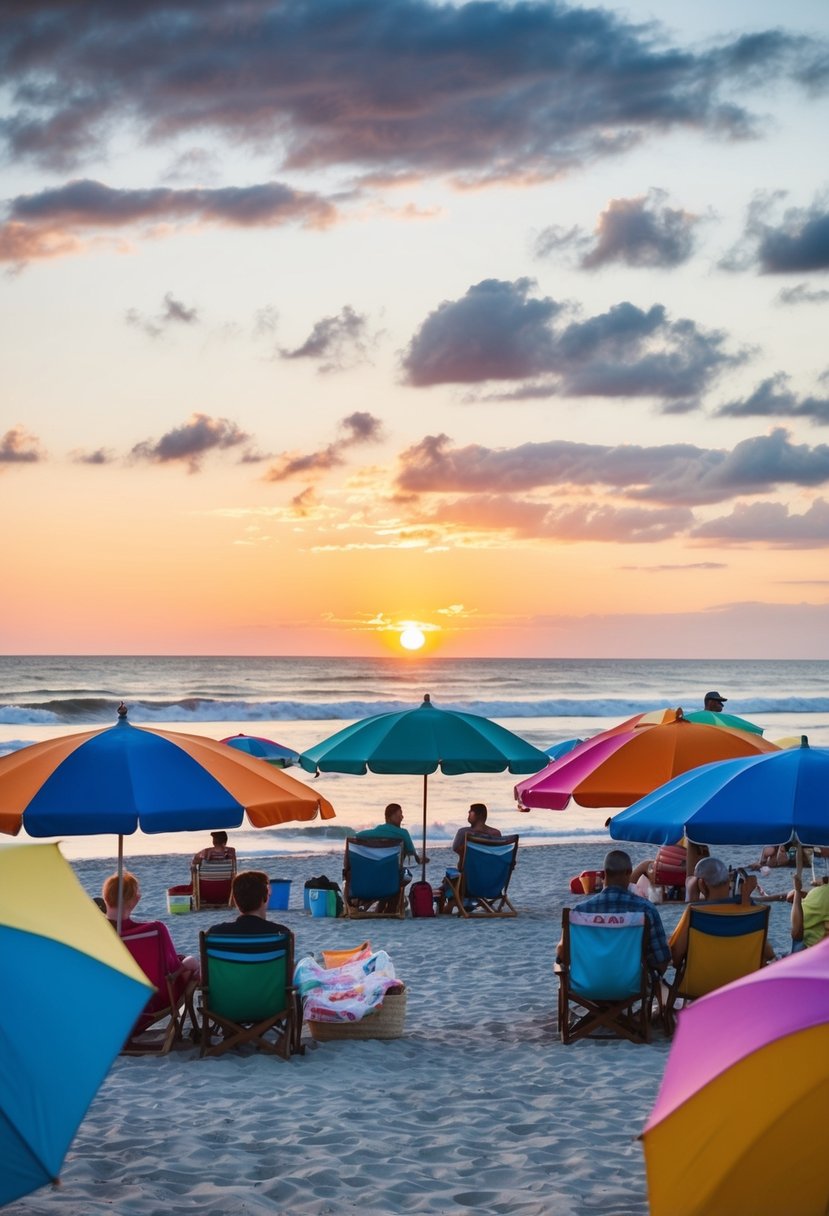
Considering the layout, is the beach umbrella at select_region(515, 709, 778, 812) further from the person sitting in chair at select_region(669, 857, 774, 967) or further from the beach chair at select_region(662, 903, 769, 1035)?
the beach chair at select_region(662, 903, 769, 1035)

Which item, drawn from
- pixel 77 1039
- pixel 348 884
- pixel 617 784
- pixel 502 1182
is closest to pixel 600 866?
pixel 348 884

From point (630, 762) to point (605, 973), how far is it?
1.61 metres

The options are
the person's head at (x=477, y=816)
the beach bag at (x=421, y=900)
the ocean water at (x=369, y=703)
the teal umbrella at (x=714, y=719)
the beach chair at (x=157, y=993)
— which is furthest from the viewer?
the ocean water at (x=369, y=703)

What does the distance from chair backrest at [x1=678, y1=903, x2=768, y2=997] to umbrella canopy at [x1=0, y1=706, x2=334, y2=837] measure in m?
2.28

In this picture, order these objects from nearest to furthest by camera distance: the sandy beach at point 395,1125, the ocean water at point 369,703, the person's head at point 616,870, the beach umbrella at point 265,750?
the sandy beach at point 395,1125 → the person's head at point 616,870 → the beach umbrella at point 265,750 → the ocean water at point 369,703

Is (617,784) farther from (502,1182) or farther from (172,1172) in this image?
(172,1172)

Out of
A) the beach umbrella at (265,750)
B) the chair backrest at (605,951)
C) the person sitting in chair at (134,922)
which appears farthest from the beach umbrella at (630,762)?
the beach umbrella at (265,750)

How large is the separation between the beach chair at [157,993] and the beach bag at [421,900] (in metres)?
5.33

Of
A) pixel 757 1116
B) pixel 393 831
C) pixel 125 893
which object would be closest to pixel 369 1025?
pixel 125 893

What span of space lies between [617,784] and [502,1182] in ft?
11.8

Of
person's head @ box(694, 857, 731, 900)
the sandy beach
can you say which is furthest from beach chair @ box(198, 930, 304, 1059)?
person's head @ box(694, 857, 731, 900)

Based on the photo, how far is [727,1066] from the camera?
2721mm

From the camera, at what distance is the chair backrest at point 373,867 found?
473 inches

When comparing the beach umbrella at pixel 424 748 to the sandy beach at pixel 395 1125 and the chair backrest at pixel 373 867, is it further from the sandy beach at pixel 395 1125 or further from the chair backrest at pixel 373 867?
the sandy beach at pixel 395 1125
